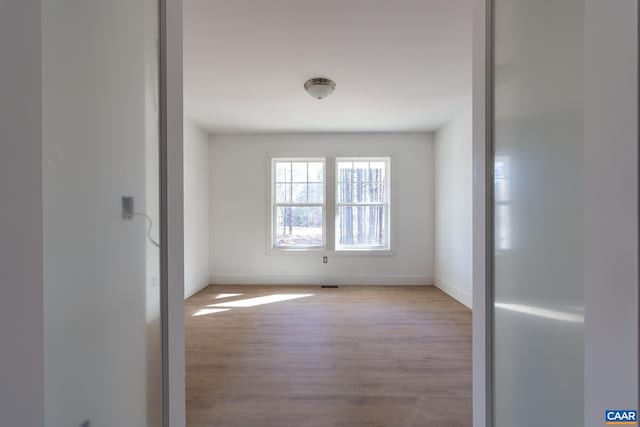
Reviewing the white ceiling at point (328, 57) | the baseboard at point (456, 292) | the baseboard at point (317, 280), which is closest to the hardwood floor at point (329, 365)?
the baseboard at point (456, 292)

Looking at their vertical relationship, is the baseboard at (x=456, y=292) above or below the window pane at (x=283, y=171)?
below

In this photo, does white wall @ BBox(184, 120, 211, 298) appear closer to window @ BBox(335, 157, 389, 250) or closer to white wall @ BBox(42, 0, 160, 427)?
window @ BBox(335, 157, 389, 250)

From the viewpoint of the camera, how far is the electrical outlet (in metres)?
1.08

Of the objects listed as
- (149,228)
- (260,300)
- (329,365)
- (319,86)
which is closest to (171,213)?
(149,228)

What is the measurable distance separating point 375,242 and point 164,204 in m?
4.28

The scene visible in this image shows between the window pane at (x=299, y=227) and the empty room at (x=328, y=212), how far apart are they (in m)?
0.02


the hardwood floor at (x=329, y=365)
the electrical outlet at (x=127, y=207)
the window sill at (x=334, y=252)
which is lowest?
the hardwood floor at (x=329, y=365)

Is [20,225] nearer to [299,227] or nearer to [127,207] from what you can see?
[127,207]

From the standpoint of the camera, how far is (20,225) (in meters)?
0.68

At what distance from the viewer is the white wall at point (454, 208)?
12.2 feet

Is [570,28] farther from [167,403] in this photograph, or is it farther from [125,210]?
[167,403]

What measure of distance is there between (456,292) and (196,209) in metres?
4.04

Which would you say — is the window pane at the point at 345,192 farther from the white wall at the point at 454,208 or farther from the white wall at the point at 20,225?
the white wall at the point at 20,225

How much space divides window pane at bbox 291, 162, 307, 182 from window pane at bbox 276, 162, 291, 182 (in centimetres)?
9
